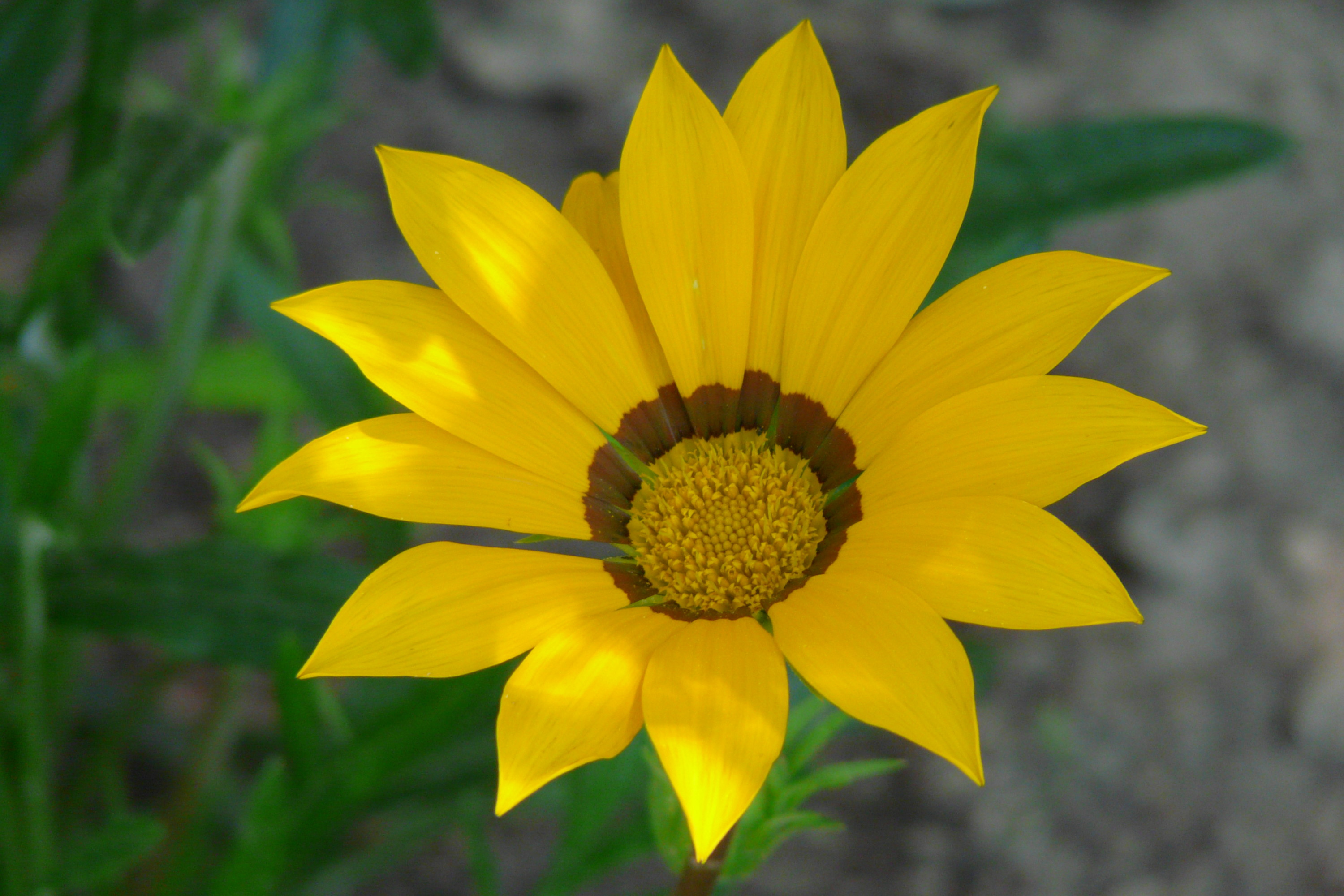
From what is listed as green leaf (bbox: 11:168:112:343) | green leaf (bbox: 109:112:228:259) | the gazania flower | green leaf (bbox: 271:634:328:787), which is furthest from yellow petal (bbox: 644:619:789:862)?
green leaf (bbox: 11:168:112:343)

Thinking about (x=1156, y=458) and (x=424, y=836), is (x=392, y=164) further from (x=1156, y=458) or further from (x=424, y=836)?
(x=1156, y=458)

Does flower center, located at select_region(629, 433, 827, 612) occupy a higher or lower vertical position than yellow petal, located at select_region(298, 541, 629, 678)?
lower

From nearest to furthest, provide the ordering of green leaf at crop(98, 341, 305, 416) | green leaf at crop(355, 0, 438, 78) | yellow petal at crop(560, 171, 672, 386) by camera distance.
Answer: yellow petal at crop(560, 171, 672, 386) → green leaf at crop(355, 0, 438, 78) → green leaf at crop(98, 341, 305, 416)

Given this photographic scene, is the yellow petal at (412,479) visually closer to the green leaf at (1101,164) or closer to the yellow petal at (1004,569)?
the yellow petal at (1004,569)

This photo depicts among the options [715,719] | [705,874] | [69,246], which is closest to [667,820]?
[705,874]

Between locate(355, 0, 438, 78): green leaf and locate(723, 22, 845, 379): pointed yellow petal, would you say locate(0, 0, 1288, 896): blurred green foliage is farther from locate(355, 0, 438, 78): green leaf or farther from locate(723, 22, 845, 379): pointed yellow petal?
locate(723, 22, 845, 379): pointed yellow petal
